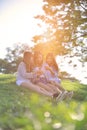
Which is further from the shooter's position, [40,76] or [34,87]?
[40,76]

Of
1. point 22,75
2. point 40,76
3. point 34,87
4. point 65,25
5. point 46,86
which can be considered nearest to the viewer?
point 34,87

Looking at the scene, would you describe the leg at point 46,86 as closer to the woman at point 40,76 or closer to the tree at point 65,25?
the woman at point 40,76

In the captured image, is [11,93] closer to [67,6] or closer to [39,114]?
[39,114]

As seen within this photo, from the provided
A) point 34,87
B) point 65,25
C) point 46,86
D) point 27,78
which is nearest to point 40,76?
point 46,86

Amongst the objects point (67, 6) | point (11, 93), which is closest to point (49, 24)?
point (67, 6)

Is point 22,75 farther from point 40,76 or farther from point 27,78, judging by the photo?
point 40,76

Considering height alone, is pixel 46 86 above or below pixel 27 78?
below

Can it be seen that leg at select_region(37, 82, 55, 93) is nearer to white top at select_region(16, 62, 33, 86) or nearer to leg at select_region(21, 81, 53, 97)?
leg at select_region(21, 81, 53, 97)

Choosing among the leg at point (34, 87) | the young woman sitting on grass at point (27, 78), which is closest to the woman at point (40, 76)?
the young woman sitting on grass at point (27, 78)

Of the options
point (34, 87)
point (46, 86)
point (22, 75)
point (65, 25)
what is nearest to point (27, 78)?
point (22, 75)

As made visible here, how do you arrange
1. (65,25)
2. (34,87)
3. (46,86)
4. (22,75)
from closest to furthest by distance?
1. (34,87)
2. (22,75)
3. (46,86)
4. (65,25)

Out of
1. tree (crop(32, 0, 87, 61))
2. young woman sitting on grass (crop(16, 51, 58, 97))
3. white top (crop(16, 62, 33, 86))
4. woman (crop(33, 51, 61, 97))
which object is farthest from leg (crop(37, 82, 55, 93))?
tree (crop(32, 0, 87, 61))

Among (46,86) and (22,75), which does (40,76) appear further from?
(22,75)

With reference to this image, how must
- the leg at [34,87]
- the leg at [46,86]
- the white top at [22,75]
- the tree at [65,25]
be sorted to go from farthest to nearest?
the tree at [65,25]
the leg at [46,86]
the white top at [22,75]
the leg at [34,87]
